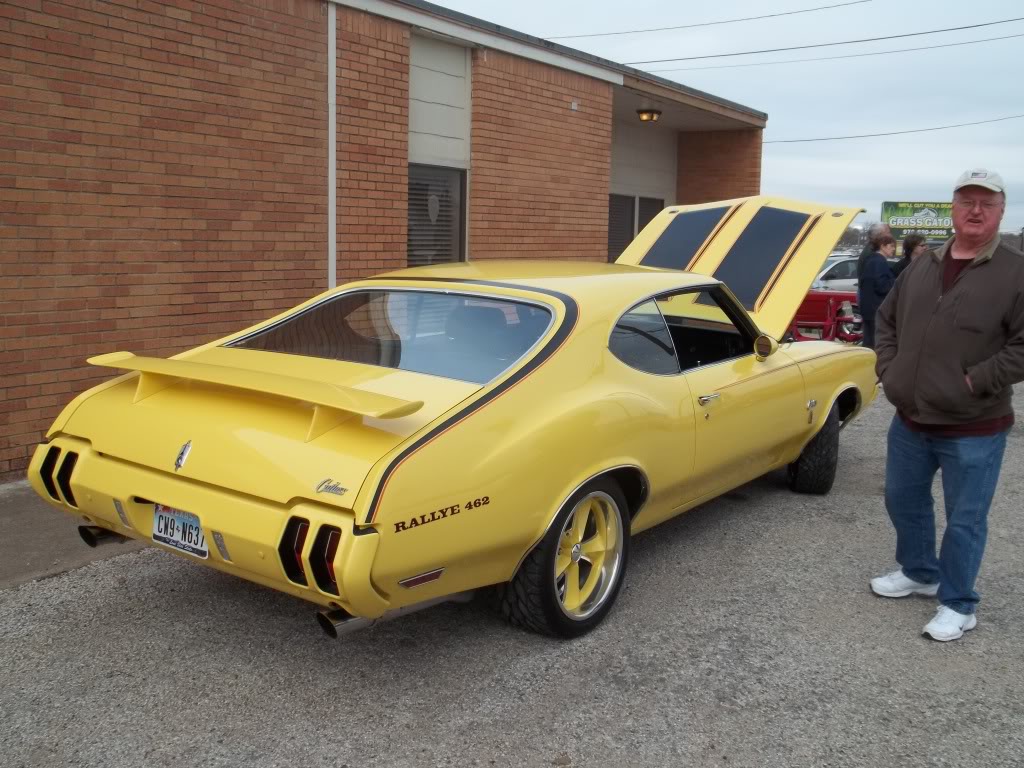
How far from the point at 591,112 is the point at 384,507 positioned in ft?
27.3

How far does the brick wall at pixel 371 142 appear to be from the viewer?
7.45m

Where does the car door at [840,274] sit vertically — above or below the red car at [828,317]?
above

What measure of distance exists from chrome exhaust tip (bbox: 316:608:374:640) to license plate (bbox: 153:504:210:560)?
498mm

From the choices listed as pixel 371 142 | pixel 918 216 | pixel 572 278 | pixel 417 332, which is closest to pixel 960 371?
pixel 572 278

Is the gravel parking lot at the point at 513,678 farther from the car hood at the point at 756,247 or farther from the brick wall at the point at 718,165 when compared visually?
the brick wall at the point at 718,165

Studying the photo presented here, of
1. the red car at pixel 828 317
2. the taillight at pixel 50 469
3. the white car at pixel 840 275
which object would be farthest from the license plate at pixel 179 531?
the white car at pixel 840 275

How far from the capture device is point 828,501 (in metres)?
5.80

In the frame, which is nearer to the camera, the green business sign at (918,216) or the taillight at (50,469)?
the taillight at (50,469)

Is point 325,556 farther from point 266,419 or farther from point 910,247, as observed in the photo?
point 910,247

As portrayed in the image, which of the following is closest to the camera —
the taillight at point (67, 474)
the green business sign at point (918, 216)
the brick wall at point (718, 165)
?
the taillight at point (67, 474)

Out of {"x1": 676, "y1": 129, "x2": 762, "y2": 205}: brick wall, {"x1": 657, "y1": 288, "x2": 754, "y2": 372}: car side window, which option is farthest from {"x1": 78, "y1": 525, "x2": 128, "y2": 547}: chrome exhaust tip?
{"x1": 676, "y1": 129, "x2": 762, "y2": 205}: brick wall

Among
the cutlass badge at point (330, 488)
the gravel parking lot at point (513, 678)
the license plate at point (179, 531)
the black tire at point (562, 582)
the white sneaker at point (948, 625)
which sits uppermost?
the cutlass badge at point (330, 488)

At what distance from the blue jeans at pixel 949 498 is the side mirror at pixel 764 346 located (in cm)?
89

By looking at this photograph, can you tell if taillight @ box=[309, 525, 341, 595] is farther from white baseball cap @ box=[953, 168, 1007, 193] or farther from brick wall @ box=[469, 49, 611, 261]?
brick wall @ box=[469, 49, 611, 261]
